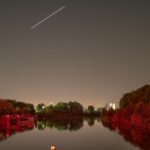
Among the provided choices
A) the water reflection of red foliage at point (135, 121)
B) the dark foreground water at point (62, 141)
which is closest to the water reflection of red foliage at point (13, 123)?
the dark foreground water at point (62, 141)

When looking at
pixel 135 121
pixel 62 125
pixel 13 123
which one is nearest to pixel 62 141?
pixel 135 121

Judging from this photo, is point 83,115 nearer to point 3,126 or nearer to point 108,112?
point 108,112

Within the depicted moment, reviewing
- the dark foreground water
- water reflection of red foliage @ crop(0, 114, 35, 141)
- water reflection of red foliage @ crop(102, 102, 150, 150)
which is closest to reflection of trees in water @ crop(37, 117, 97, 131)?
water reflection of red foliage @ crop(0, 114, 35, 141)

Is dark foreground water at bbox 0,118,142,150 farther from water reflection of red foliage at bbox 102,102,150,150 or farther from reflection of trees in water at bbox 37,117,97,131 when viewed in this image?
reflection of trees in water at bbox 37,117,97,131

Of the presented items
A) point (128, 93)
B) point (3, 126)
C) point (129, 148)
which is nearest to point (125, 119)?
point (3, 126)

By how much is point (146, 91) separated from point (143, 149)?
34646mm

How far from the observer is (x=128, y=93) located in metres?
74.8

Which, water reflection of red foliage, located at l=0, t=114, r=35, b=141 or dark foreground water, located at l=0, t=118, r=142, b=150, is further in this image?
water reflection of red foliage, located at l=0, t=114, r=35, b=141

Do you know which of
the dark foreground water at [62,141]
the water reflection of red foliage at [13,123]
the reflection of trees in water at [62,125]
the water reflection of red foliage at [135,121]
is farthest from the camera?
the reflection of trees in water at [62,125]

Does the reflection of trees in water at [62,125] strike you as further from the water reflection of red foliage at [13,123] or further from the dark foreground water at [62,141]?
the dark foreground water at [62,141]

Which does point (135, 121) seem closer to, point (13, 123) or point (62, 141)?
point (62, 141)

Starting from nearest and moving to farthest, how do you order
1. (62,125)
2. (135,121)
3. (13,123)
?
(135,121)
(13,123)
(62,125)

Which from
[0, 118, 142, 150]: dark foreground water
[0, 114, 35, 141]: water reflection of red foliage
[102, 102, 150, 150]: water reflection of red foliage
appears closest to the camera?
[0, 118, 142, 150]: dark foreground water

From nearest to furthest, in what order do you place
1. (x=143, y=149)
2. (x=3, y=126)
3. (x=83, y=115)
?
(x=143, y=149) → (x=3, y=126) → (x=83, y=115)
